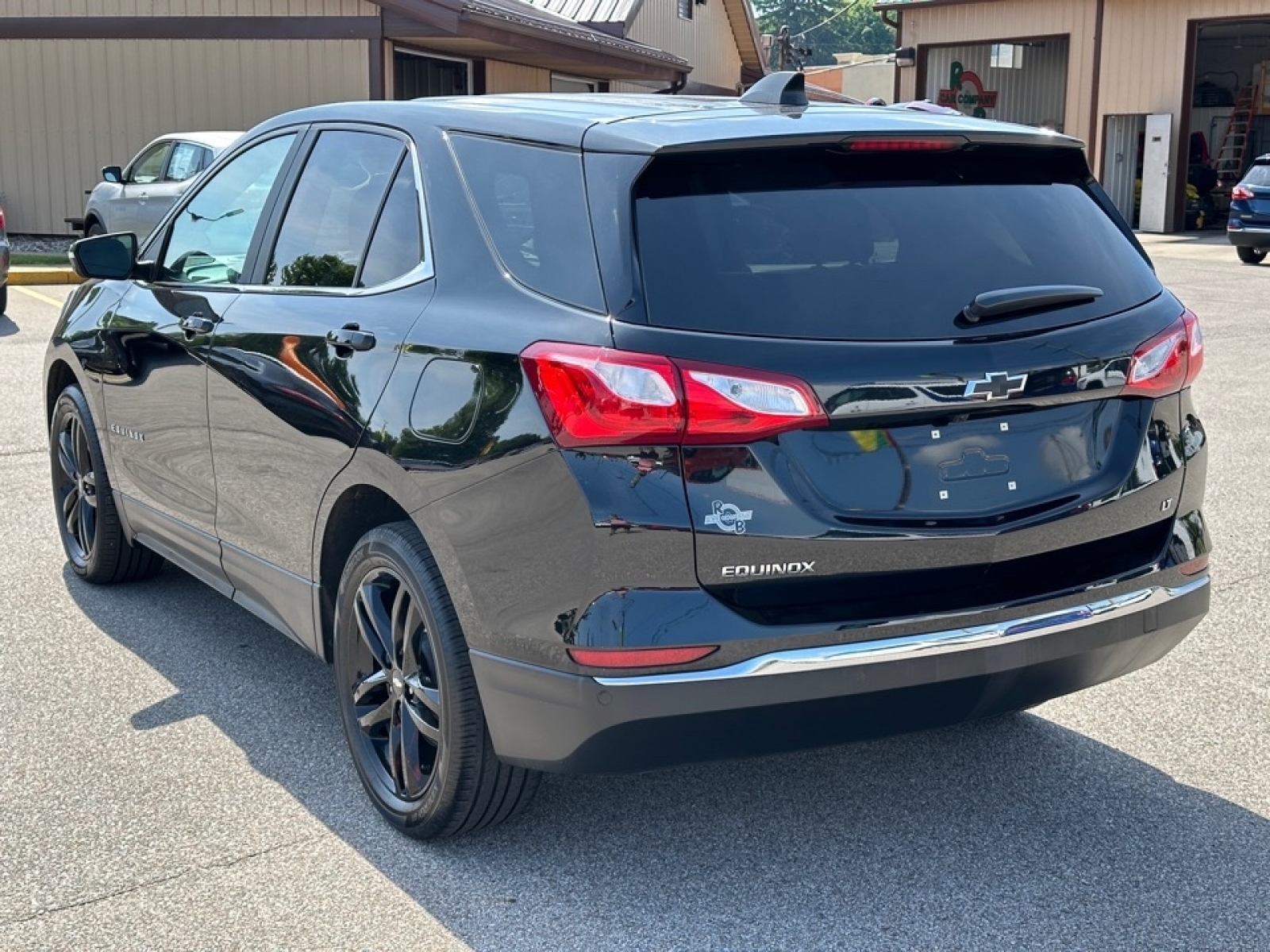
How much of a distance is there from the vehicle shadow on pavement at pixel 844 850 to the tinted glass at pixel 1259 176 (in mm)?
21796

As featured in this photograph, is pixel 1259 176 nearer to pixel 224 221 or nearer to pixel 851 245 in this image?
pixel 224 221

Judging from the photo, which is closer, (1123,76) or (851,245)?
(851,245)

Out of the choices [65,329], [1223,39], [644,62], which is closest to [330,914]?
[65,329]

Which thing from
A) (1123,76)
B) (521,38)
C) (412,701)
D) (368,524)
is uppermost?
(521,38)

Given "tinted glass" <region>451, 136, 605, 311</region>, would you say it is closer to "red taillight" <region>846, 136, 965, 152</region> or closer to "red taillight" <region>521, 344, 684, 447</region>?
"red taillight" <region>521, 344, 684, 447</region>

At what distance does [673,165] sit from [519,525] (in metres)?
0.83

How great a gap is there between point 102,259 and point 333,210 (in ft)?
4.25

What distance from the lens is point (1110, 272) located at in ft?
12.2

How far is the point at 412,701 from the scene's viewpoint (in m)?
3.81

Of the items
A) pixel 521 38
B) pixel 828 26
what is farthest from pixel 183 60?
pixel 828 26

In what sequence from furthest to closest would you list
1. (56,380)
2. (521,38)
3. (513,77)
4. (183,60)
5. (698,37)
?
(698,37) → (513,77) → (183,60) → (521,38) → (56,380)

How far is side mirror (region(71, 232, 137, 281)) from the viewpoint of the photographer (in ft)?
17.2

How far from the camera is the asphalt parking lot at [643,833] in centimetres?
339

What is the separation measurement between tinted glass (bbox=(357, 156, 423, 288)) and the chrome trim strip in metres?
1.31
